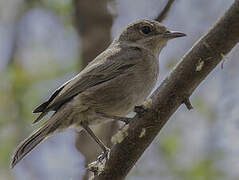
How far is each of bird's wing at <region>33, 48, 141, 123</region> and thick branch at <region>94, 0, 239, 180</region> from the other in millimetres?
1499

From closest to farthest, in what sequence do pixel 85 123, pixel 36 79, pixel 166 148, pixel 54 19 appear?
pixel 85 123 < pixel 166 148 < pixel 36 79 < pixel 54 19

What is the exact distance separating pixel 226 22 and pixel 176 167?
4562mm

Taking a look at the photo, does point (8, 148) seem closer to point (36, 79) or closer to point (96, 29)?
point (36, 79)

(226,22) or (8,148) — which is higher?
(226,22)

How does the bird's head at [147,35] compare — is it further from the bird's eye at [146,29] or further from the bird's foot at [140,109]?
the bird's foot at [140,109]

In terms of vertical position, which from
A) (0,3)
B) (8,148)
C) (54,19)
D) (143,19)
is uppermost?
(0,3)

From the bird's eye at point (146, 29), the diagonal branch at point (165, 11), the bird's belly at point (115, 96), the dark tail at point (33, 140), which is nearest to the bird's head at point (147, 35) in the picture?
the bird's eye at point (146, 29)

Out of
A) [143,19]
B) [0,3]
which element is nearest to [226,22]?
[143,19]

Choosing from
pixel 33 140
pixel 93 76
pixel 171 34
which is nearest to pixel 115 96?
pixel 93 76

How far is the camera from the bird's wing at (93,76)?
529cm

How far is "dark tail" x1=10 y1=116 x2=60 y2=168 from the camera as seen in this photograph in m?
4.80

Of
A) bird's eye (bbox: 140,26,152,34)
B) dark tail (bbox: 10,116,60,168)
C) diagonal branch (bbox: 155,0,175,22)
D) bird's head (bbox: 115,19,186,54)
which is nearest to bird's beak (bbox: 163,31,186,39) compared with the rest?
bird's head (bbox: 115,19,186,54)

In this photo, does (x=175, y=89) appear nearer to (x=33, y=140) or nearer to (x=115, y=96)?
(x=115, y=96)

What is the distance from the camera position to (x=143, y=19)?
6.65 m
